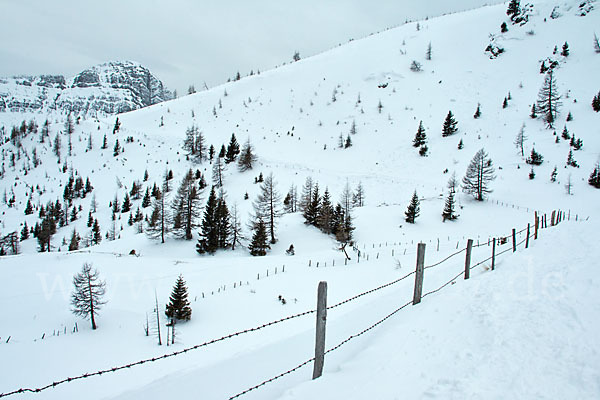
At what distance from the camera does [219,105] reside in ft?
283

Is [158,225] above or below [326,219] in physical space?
below

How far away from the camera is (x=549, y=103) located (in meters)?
44.7

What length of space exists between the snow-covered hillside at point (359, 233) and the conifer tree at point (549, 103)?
3.52ft

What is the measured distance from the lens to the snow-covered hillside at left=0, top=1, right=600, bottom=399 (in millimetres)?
5109

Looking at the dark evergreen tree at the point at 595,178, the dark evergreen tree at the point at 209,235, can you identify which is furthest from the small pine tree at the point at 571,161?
the dark evergreen tree at the point at 209,235

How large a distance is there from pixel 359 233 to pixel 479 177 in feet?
58.7

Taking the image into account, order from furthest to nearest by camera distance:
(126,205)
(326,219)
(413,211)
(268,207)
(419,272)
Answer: (126,205), (268,207), (326,219), (413,211), (419,272)

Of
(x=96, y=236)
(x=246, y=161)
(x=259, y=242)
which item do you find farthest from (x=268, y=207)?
(x=96, y=236)

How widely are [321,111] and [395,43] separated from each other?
46305 millimetres

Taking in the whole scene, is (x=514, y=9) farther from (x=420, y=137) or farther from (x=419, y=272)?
(x=419, y=272)

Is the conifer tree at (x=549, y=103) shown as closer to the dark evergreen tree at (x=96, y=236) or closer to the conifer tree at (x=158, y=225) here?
the conifer tree at (x=158, y=225)

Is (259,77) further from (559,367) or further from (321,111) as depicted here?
(559,367)

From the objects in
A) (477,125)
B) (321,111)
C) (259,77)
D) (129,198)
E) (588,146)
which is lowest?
(129,198)

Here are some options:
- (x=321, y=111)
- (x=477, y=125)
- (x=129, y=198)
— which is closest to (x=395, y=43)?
(x=321, y=111)
